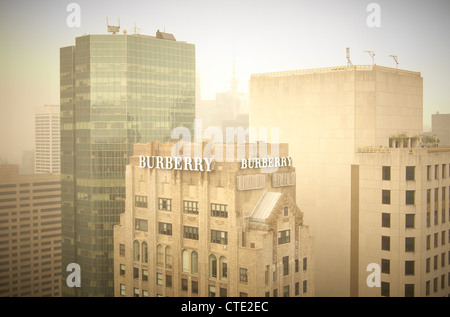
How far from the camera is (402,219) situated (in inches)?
2985

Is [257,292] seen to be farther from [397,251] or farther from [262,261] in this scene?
[397,251]

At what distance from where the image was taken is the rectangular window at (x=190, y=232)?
75188 mm

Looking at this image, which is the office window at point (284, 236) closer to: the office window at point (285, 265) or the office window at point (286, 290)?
the office window at point (285, 265)

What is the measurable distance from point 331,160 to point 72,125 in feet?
252

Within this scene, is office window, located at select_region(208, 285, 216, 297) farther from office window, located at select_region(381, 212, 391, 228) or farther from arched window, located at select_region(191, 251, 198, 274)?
office window, located at select_region(381, 212, 391, 228)

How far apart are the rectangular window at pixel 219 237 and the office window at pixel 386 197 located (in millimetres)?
23425

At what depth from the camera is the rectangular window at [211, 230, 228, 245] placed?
7138cm

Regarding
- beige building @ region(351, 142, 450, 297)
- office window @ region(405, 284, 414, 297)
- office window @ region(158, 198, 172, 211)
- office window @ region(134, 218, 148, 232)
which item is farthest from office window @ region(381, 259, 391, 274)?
office window @ region(134, 218, 148, 232)

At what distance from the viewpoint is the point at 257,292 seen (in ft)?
220

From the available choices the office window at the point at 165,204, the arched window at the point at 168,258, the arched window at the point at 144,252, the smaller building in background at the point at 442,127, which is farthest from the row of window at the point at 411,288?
the arched window at the point at 144,252

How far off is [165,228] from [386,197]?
31.7 meters
